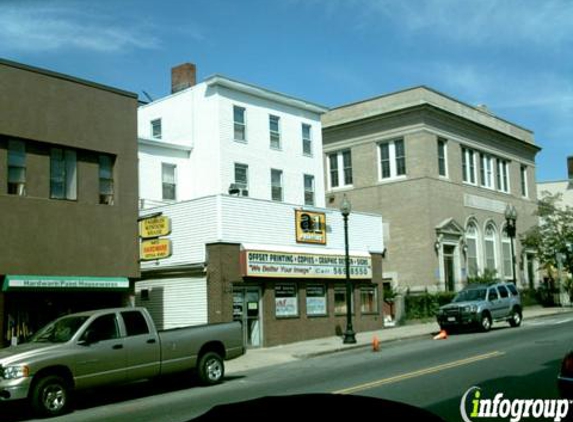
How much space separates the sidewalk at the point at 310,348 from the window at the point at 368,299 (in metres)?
1.04

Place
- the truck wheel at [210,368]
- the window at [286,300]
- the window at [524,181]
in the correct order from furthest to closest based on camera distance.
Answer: the window at [524,181], the window at [286,300], the truck wheel at [210,368]

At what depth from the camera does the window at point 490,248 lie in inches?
1833

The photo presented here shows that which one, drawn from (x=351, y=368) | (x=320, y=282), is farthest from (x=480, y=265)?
(x=351, y=368)

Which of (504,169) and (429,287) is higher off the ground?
(504,169)

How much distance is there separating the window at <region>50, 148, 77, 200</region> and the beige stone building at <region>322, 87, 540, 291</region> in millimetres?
24016

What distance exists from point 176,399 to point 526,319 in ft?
82.4

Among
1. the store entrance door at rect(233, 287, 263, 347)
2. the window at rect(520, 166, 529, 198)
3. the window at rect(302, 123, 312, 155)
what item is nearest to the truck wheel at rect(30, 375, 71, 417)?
the store entrance door at rect(233, 287, 263, 347)

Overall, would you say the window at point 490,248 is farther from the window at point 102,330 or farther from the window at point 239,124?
the window at point 102,330

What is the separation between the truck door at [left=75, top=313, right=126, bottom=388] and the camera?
531 inches

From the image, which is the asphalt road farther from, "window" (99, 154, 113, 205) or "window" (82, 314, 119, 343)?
"window" (99, 154, 113, 205)

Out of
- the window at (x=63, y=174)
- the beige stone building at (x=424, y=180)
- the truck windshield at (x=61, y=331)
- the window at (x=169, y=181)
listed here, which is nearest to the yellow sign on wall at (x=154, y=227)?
the window at (x=63, y=174)

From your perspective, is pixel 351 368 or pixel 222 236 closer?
pixel 351 368

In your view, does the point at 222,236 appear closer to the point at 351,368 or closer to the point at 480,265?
the point at 351,368

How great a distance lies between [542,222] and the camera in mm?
55844
